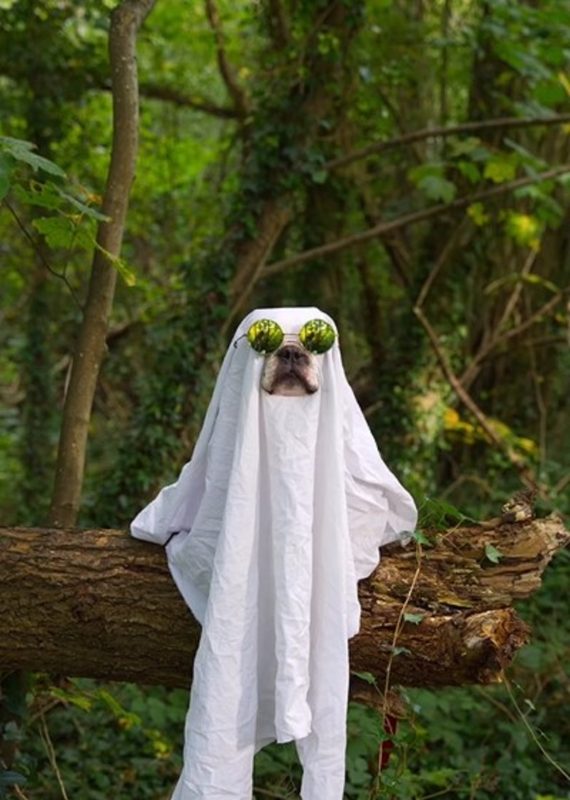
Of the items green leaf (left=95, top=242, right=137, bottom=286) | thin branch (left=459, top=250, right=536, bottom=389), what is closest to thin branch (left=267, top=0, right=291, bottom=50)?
thin branch (left=459, top=250, right=536, bottom=389)

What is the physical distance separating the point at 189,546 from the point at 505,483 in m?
4.68

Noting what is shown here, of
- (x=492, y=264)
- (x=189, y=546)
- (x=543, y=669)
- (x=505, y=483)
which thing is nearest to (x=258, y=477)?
(x=189, y=546)

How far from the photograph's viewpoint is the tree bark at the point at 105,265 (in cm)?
367

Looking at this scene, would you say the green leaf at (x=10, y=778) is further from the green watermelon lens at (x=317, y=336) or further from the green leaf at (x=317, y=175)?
the green leaf at (x=317, y=175)

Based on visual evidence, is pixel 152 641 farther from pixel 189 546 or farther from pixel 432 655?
pixel 432 655

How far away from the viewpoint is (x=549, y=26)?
554 cm

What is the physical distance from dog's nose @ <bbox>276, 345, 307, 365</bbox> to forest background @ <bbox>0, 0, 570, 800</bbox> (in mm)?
850

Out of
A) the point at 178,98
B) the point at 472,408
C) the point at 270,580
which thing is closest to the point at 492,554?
the point at 270,580

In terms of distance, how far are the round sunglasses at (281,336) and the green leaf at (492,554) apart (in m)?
0.74

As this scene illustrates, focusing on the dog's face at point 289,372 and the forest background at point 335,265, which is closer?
the dog's face at point 289,372

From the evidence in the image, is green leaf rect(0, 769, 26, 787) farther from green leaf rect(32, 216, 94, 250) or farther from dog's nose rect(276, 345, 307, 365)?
green leaf rect(32, 216, 94, 250)

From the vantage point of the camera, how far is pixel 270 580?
2848mm

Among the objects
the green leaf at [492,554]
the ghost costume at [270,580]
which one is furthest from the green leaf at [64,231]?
the green leaf at [492,554]

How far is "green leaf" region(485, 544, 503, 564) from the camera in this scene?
300 centimetres
